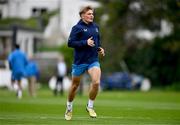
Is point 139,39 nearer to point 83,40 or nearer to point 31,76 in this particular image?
point 31,76

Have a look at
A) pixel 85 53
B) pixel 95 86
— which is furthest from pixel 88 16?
pixel 95 86

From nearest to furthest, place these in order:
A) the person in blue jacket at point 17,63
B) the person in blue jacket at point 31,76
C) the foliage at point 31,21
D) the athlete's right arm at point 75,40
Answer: the athlete's right arm at point 75,40, the person in blue jacket at point 17,63, the person in blue jacket at point 31,76, the foliage at point 31,21

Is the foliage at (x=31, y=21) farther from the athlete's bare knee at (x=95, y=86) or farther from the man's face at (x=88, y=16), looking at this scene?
the athlete's bare knee at (x=95, y=86)

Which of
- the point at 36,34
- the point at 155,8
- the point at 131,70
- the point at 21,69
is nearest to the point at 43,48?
the point at 36,34

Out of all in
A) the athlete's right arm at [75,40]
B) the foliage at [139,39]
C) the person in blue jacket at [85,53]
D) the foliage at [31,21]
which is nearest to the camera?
the athlete's right arm at [75,40]

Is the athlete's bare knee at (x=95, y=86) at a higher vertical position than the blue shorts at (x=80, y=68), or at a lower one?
lower

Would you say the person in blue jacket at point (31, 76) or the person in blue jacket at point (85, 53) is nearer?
the person in blue jacket at point (85, 53)

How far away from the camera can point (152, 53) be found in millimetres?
66625

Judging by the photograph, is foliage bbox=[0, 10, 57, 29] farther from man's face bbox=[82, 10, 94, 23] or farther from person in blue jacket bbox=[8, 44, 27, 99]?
man's face bbox=[82, 10, 94, 23]

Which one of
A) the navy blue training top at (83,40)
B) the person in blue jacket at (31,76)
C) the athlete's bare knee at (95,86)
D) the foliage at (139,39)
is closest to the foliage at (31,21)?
the foliage at (139,39)

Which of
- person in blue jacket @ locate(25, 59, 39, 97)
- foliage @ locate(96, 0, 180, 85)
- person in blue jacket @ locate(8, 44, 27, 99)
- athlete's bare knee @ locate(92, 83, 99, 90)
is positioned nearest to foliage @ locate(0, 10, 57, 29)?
foliage @ locate(96, 0, 180, 85)

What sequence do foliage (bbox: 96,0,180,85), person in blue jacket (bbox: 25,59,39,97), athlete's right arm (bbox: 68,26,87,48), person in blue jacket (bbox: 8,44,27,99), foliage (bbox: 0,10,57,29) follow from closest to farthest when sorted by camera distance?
athlete's right arm (bbox: 68,26,87,48)
person in blue jacket (bbox: 8,44,27,99)
person in blue jacket (bbox: 25,59,39,97)
foliage (bbox: 96,0,180,85)
foliage (bbox: 0,10,57,29)

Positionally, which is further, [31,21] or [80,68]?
[31,21]

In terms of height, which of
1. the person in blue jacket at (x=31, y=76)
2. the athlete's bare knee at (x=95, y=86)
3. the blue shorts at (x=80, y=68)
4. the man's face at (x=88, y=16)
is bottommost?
the person in blue jacket at (x=31, y=76)
